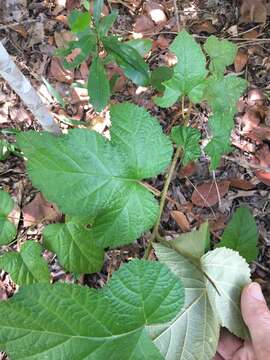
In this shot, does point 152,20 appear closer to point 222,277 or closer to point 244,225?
point 244,225

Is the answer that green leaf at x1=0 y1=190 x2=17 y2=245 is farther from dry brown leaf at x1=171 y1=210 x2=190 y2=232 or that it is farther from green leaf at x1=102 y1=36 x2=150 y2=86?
dry brown leaf at x1=171 y1=210 x2=190 y2=232

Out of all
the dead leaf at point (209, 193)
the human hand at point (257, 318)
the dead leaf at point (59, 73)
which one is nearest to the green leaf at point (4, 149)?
the dead leaf at point (59, 73)

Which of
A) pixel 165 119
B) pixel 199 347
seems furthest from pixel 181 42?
pixel 199 347

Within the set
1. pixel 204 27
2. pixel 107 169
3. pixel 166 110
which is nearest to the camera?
pixel 107 169

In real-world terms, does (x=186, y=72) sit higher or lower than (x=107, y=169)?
higher

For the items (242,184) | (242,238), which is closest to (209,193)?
(242,184)

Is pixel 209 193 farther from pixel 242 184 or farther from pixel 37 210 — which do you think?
pixel 37 210
